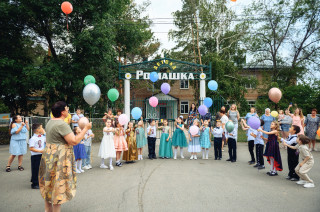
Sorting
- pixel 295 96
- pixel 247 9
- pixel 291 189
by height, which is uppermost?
pixel 247 9

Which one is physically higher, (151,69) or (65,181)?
(151,69)

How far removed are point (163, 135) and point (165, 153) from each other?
2.25ft

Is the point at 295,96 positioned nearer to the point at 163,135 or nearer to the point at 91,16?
the point at 163,135

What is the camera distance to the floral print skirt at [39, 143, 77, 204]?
345 cm

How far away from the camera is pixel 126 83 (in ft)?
40.7

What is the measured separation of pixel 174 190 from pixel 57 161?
275 centimetres

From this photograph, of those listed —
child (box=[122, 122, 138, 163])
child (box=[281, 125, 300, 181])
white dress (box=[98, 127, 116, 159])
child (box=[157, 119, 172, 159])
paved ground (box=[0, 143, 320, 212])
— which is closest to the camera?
paved ground (box=[0, 143, 320, 212])

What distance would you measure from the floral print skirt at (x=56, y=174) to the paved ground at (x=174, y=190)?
3.15 feet

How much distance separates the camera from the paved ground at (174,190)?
4.36 metres

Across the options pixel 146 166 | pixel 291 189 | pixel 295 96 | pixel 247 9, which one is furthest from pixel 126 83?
pixel 247 9

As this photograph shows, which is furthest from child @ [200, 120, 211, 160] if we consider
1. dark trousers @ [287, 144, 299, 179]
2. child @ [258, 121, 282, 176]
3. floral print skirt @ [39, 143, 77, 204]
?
floral print skirt @ [39, 143, 77, 204]

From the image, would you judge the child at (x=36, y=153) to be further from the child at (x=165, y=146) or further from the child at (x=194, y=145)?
the child at (x=194, y=145)

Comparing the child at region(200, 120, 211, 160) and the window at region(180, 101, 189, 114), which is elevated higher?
the window at region(180, 101, 189, 114)

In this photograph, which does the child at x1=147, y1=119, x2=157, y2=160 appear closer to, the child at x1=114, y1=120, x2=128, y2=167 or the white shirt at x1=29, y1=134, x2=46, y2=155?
the child at x1=114, y1=120, x2=128, y2=167
